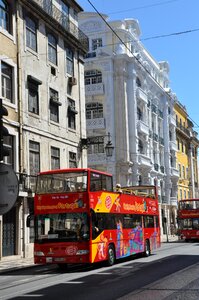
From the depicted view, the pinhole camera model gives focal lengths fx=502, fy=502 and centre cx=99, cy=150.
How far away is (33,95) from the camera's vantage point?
28.0 meters

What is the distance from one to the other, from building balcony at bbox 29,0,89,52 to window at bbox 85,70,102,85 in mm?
10617

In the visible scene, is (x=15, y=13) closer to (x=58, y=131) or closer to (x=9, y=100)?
(x=9, y=100)

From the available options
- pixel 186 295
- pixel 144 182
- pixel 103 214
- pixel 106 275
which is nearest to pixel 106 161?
pixel 144 182

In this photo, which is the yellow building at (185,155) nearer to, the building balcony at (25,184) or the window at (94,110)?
the window at (94,110)

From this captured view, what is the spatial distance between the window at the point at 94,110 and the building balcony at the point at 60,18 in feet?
34.6

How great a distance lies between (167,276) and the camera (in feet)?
47.7

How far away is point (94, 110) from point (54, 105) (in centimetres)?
1540

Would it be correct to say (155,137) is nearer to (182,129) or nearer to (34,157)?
(182,129)

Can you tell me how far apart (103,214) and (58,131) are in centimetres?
1202

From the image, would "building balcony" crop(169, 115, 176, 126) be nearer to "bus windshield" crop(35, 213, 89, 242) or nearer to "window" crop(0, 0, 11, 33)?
"window" crop(0, 0, 11, 33)

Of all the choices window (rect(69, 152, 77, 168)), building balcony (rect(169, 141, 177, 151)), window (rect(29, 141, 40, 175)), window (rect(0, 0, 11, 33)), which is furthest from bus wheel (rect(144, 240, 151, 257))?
building balcony (rect(169, 141, 177, 151))

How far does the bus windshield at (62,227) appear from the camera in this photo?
18.2 m

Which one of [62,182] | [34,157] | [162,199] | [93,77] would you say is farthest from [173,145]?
[62,182]

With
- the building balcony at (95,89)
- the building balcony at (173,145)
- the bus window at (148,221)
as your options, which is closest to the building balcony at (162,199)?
the building balcony at (173,145)
